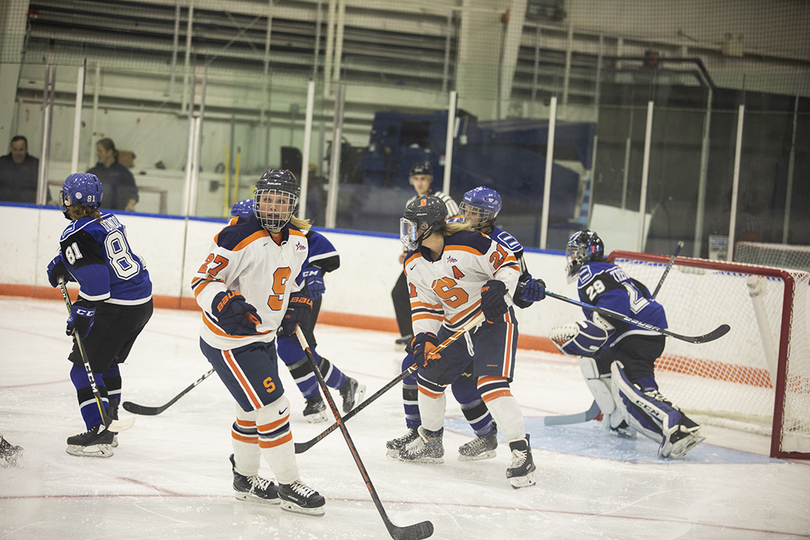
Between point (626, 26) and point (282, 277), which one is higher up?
point (626, 26)

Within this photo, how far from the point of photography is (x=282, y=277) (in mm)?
2223

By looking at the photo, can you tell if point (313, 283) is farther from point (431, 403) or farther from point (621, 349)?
point (621, 349)

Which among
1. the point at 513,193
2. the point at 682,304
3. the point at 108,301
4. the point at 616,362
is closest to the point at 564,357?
the point at 682,304

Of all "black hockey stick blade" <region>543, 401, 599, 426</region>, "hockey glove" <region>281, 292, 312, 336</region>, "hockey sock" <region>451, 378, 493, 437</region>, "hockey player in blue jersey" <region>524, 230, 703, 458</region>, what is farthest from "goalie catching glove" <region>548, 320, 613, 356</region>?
"hockey glove" <region>281, 292, 312, 336</region>

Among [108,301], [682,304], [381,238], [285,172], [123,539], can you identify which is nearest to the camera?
[123,539]

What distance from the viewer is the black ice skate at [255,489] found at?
230cm

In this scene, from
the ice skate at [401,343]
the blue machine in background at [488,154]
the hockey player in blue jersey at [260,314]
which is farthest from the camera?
the blue machine in background at [488,154]

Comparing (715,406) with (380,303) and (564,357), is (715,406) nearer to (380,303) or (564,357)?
(564,357)

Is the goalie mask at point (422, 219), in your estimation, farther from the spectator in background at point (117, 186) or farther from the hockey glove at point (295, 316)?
the spectator in background at point (117, 186)

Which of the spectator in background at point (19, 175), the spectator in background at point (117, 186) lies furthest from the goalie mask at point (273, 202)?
the spectator in background at point (19, 175)

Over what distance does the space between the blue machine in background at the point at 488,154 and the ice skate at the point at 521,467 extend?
3664 millimetres

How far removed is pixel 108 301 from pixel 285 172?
0.94 metres

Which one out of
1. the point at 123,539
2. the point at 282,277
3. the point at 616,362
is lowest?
the point at 123,539

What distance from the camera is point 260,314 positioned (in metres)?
2.19
